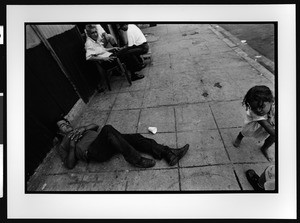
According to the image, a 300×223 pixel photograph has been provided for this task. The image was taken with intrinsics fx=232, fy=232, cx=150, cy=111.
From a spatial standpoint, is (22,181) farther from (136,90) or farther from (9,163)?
(136,90)

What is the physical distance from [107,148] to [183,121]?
4.17 feet

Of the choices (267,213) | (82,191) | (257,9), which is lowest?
(267,213)

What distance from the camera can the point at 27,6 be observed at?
270 centimetres

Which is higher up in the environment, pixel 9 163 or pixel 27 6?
pixel 27 6

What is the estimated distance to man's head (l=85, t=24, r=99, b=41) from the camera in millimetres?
4141

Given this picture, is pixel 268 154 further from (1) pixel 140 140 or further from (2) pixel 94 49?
(2) pixel 94 49

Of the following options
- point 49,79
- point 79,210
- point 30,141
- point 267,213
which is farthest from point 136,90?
point 267,213

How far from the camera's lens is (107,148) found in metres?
2.90

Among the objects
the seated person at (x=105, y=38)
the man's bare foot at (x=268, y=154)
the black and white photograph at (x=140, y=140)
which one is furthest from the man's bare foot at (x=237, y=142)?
the seated person at (x=105, y=38)

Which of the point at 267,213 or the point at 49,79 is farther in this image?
the point at 49,79

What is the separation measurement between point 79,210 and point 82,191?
236 millimetres

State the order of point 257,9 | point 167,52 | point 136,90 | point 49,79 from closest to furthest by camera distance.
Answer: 1. point 257,9
2. point 49,79
3. point 136,90
4. point 167,52

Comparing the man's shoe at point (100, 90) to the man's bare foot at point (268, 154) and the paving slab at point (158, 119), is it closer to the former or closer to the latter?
the paving slab at point (158, 119)

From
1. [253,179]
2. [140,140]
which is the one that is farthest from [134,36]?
[253,179]
